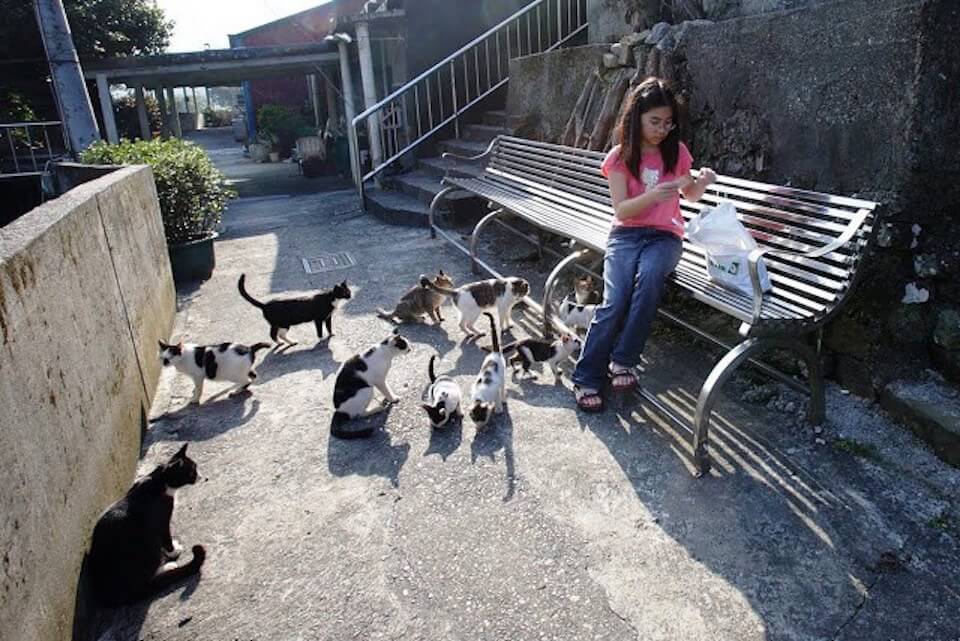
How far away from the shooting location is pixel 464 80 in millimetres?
10125

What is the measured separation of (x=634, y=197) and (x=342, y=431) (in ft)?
6.76

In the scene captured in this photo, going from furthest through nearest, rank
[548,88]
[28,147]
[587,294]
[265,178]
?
1. [265,178]
2. [28,147]
3. [548,88]
4. [587,294]

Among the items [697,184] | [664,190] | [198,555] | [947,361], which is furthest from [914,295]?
[198,555]

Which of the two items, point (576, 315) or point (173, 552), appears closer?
point (173, 552)

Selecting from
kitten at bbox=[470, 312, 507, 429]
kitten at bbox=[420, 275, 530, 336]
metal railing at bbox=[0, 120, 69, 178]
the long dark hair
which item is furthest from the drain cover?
metal railing at bbox=[0, 120, 69, 178]

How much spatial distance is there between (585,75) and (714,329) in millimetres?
3228

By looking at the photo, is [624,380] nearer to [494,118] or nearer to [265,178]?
[494,118]

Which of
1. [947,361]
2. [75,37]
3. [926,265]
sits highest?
[75,37]

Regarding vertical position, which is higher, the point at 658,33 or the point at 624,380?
the point at 658,33

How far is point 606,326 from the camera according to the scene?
11.6 ft

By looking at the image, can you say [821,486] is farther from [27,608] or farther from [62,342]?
[62,342]

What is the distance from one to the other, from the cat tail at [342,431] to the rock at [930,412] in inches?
105

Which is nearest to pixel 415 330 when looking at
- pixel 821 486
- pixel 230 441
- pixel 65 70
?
pixel 230 441

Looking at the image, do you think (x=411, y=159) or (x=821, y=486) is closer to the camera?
(x=821, y=486)
